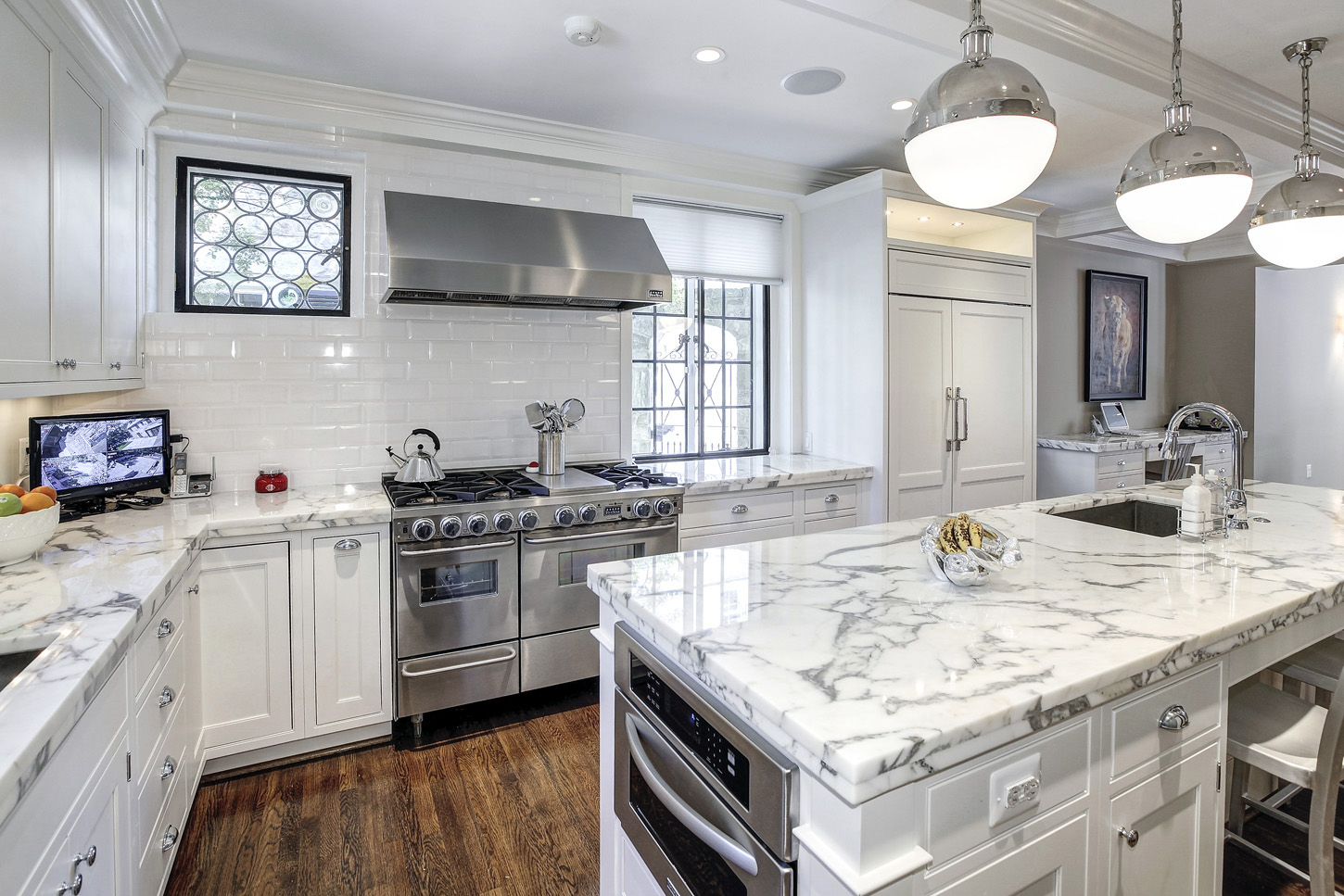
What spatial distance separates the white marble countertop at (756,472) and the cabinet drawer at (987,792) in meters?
2.22

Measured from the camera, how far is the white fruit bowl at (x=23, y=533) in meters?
1.71

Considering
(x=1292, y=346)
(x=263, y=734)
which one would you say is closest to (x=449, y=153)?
(x=263, y=734)

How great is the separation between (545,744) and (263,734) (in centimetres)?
101

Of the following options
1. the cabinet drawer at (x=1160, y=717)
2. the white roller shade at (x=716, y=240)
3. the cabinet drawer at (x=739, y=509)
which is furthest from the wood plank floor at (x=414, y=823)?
the white roller shade at (x=716, y=240)

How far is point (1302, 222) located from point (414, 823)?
324cm

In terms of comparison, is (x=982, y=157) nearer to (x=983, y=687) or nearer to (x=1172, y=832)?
(x=983, y=687)

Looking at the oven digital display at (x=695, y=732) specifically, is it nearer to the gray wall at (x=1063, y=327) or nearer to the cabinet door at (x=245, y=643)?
the cabinet door at (x=245, y=643)

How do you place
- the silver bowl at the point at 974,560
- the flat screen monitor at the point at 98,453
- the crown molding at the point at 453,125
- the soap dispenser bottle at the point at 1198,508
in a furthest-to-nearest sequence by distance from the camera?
the crown molding at the point at 453,125 → the flat screen monitor at the point at 98,453 → the soap dispenser bottle at the point at 1198,508 → the silver bowl at the point at 974,560

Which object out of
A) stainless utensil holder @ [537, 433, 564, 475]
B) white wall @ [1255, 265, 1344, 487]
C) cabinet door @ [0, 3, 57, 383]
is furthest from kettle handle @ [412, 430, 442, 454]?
white wall @ [1255, 265, 1344, 487]

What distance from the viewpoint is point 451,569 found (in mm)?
2781

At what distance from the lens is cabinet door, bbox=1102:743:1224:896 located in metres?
1.24

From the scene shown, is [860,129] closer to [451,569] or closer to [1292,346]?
[451,569]

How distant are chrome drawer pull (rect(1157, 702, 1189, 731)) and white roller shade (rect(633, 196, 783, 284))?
320 cm

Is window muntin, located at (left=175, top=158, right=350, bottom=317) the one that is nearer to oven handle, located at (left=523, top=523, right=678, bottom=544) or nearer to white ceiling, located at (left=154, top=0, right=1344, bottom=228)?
white ceiling, located at (left=154, top=0, right=1344, bottom=228)
